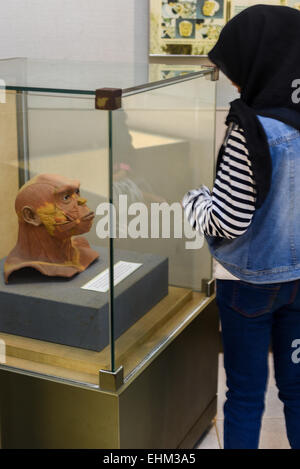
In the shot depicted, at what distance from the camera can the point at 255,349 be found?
1495mm

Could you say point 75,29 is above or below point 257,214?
above

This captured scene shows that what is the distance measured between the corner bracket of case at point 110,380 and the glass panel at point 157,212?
1.4 inches

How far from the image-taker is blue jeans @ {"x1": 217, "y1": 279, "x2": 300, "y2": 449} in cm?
144

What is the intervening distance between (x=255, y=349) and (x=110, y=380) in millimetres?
374

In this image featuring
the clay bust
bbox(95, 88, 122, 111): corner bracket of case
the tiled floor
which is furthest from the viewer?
the tiled floor

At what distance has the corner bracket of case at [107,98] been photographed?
3.95ft

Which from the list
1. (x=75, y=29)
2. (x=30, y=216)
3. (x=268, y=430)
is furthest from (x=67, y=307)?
(x=75, y=29)

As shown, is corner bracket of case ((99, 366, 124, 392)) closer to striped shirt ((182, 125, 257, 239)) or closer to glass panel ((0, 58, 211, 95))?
striped shirt ((182, 125, 257, 239))

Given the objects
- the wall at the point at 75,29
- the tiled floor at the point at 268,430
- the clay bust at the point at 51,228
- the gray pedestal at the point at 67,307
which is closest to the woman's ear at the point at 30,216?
the clay bust at the point at 51,228

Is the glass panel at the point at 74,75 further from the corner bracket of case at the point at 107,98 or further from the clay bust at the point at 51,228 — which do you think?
the clay bust at the point at 51,228

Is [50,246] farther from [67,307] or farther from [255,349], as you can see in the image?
[255,349]

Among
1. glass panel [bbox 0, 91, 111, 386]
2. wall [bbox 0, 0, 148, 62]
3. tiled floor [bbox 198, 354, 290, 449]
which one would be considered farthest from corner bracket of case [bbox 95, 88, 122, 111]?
tiled floor [bbox 198, 354, 290, 449]

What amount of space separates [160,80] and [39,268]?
1.82ft

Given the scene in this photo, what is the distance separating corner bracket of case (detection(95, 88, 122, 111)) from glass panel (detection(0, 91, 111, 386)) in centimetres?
12
